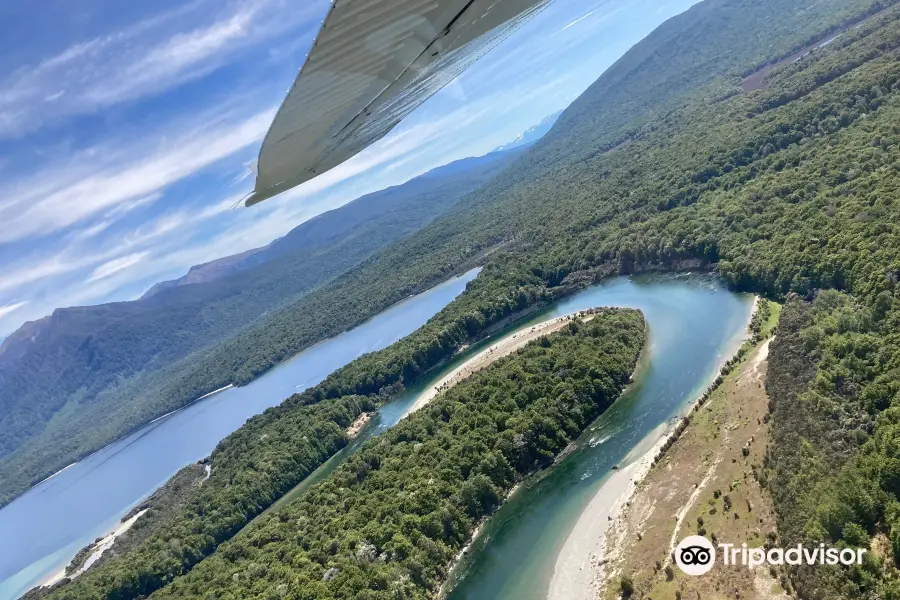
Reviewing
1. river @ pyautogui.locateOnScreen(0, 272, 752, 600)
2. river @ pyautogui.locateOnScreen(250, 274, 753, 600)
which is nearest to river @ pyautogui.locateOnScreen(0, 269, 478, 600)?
river @ pyautogui.locateOnScreen(0, 272, 752, 600)

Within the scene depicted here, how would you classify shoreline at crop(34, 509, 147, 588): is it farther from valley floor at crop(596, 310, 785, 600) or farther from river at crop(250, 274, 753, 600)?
valley floor at crop(596, 310, 785, 600)

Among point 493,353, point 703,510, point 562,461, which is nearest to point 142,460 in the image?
point 493,353

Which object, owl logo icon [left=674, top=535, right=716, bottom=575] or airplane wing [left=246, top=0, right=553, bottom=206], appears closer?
airplane wing [left=246, top=0, right=553, bottom=206]

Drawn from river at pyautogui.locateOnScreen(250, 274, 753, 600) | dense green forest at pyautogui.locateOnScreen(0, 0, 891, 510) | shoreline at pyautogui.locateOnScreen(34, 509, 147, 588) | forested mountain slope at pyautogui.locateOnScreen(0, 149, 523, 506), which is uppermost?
forested mountain slope at pyautogui.locateOnScreen(0, 149, 523, 506)

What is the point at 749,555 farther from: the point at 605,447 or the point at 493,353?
the point at 493,353

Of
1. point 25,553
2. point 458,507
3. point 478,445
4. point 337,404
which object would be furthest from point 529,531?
point 25,553

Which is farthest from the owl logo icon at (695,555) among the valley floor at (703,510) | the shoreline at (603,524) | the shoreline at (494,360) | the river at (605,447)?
the shoreline at (494,360)

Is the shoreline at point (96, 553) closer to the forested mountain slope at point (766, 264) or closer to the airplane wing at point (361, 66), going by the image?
the forested mountain slope at point (766, 264)
